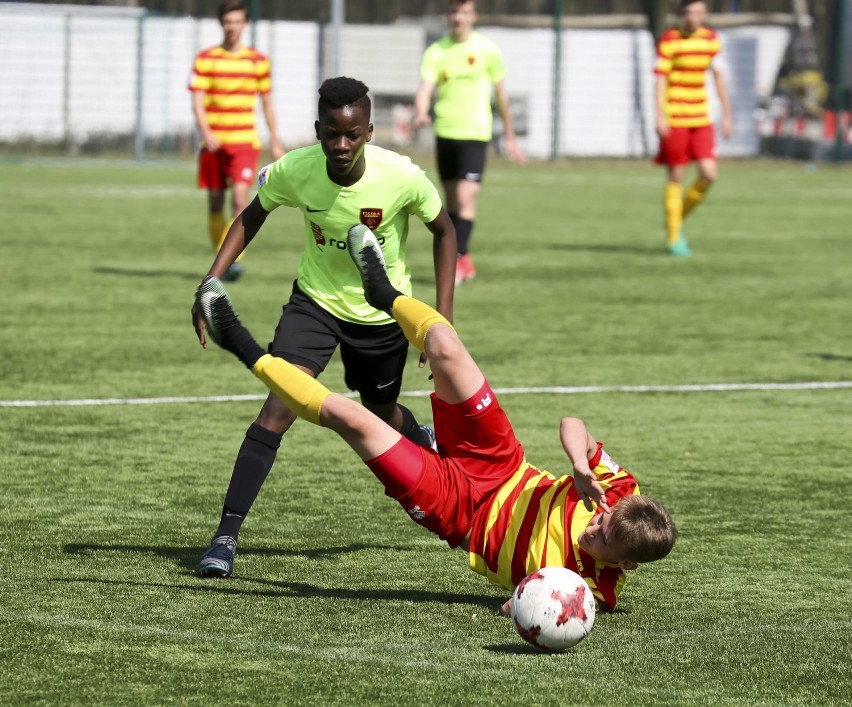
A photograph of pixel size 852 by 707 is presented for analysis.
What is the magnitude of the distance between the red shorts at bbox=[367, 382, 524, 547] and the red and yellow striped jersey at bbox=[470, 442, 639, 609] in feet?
0.22

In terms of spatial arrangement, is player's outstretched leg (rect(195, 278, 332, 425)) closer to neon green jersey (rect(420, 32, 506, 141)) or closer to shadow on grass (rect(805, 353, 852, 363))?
shadow on grass (rect(805, 353, 852, 363))

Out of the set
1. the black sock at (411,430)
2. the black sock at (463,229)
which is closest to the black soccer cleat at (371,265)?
the black sock at (411,430)

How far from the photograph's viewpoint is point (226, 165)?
13797 mm

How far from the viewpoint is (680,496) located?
675cm

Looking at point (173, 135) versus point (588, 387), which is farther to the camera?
point (173, 135)

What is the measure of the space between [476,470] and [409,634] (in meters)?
0.81

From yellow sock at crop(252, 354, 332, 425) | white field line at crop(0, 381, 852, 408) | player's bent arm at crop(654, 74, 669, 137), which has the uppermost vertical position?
player's bent arm at crop(654, 74, 669, 137)

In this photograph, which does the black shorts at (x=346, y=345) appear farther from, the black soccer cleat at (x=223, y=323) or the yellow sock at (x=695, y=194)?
the yellow sock at (x=695, y=194)

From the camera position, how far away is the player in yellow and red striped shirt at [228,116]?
1362 cm

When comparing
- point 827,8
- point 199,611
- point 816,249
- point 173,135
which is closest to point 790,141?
point 827,8

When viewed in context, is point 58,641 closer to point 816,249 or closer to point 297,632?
point 297,632

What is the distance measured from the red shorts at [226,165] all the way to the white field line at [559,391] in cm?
503

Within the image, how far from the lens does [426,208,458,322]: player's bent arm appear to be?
6062mm

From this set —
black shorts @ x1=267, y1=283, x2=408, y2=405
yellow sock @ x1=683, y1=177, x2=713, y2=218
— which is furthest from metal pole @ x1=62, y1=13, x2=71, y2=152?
black shorts @ x1=267, y1=283, x2=408, y2=405
